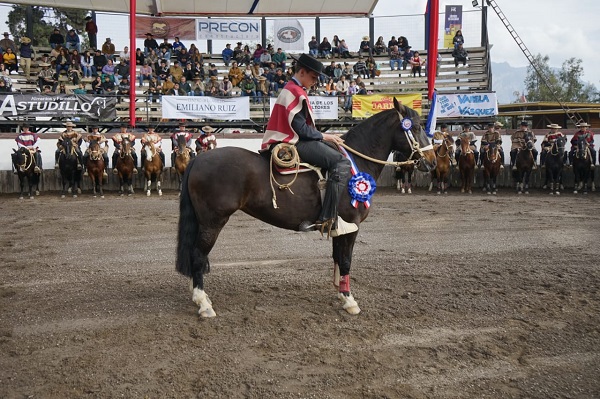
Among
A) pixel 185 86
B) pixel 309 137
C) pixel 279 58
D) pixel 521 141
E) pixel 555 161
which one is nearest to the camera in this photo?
pixel 309 137

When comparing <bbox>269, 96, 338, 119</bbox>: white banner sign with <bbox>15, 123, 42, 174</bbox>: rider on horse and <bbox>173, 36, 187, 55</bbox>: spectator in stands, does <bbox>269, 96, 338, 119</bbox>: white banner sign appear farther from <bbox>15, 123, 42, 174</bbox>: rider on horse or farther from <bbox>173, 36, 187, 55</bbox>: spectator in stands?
<bbox>15, 123, 42, 174</bbox>: rider on horse

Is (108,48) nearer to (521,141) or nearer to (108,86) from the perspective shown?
(108,86)

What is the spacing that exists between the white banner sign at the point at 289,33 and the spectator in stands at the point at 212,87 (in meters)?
5.93

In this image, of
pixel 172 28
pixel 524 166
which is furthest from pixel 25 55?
pixel 524 166

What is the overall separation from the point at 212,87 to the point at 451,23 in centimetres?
1274

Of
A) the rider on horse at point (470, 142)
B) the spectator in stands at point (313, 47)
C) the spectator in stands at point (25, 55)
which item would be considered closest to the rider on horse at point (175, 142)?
the spectator in stands at point (25, 55)

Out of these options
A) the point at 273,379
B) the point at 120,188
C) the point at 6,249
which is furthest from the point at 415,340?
the point at 120,188

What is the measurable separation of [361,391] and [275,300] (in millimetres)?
2308

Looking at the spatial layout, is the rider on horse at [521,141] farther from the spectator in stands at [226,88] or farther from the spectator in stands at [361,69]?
the spectator in stands at [226,88]

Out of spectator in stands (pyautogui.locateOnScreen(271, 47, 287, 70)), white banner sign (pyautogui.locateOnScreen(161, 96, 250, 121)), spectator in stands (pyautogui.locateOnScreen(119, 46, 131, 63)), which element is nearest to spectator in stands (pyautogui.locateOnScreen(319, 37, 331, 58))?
spectator in stands (pyautogui.locateOnScreen(271, 47, 287, 70))

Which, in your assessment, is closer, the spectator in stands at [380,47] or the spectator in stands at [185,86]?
the spectator in stands at [185,86]

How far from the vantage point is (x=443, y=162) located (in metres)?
18.4

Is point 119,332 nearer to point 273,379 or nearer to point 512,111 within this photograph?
point 273,379

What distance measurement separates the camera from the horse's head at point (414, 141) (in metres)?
6.59
